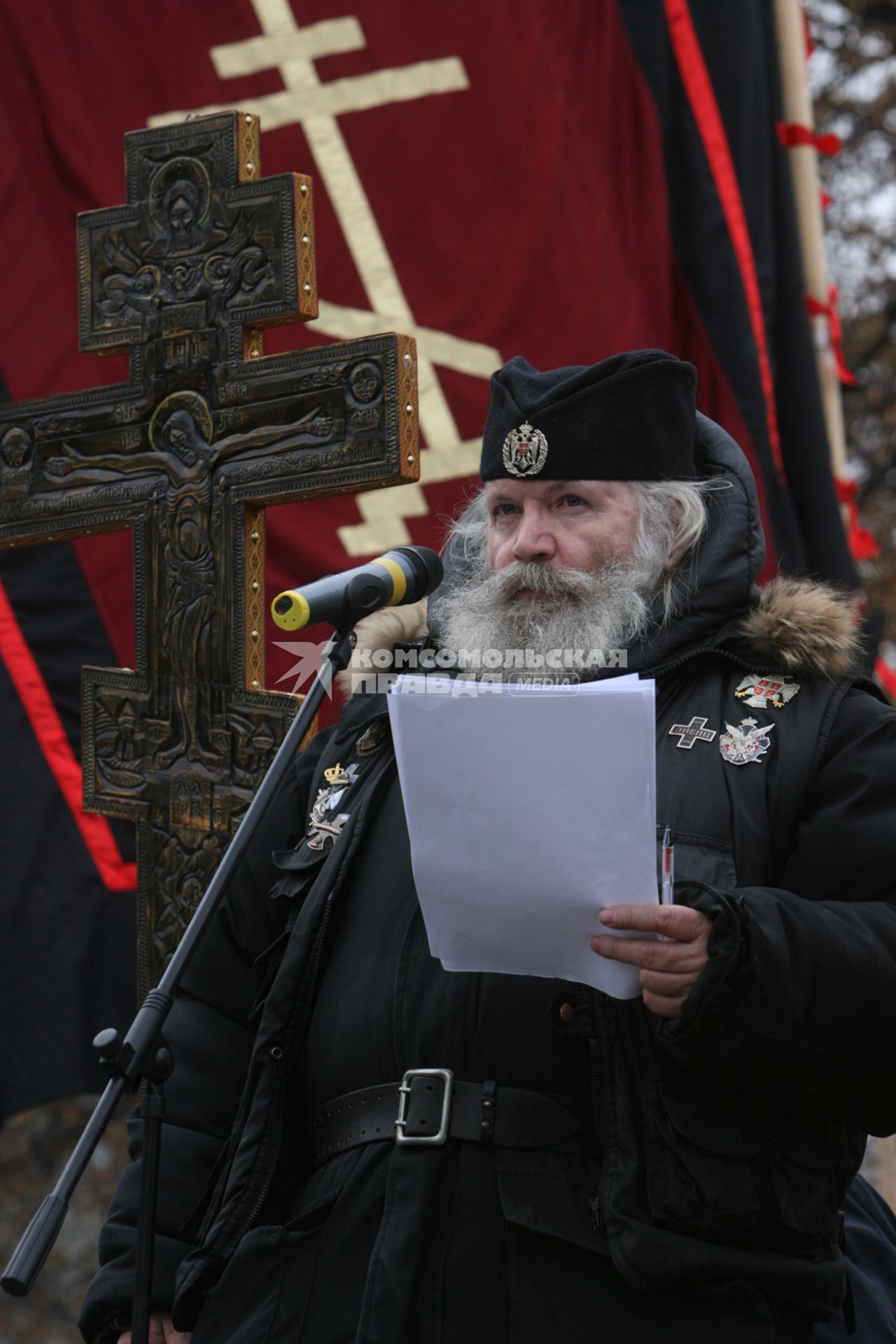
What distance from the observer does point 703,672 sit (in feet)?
9.14

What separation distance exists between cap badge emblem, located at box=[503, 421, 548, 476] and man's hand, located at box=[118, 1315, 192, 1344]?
1492 millimetres

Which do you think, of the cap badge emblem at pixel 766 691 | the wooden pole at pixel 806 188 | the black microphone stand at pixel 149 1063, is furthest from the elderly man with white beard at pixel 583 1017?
the wooden pole at pixel 806 188

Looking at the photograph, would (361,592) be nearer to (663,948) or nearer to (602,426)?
(663,948)

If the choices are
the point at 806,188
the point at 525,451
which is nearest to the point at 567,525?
the point at 525,451

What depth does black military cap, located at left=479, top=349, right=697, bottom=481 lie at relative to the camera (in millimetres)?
3008

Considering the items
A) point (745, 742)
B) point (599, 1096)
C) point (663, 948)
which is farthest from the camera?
point (745, 742)

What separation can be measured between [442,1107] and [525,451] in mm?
1146

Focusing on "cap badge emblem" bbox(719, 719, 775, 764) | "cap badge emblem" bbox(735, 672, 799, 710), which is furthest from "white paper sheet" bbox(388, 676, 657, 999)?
"cap badge emblem" bbox(735, 672, 799, 710)

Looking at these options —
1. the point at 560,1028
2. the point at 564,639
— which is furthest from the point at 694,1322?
the point at 564,639

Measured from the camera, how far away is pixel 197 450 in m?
3.54

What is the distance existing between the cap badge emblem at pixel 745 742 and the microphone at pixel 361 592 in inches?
19.5

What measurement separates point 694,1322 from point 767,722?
0.86 meters

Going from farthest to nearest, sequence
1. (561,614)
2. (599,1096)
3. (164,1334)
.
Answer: (561,614), (164,1334), (599,1096)

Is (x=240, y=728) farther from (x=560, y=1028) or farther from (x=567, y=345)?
(x=567, y=345)
